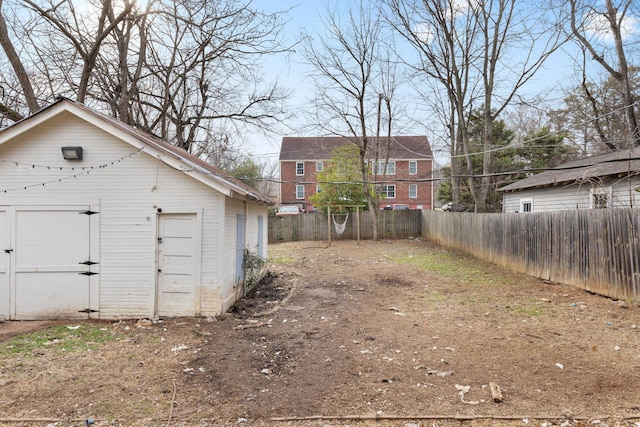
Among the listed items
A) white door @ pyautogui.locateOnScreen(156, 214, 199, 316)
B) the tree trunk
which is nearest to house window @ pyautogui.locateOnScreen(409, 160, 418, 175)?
the tree trunk

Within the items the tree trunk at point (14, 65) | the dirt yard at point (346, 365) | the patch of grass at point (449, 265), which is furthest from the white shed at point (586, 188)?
A: the tree trunk at point (14, 65)

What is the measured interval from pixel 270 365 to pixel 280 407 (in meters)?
1.08

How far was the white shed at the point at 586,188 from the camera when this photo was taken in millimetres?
10438

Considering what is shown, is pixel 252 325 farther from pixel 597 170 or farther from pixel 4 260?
pixel 597 170

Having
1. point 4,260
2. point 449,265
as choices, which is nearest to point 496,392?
point 4,260

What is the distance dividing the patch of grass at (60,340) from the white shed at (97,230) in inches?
25.2

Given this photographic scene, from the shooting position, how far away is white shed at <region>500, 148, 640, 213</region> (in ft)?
34.2

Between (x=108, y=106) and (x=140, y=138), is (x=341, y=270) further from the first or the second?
(x=108, y=106)

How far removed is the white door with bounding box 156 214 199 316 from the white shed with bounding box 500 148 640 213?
7.79m

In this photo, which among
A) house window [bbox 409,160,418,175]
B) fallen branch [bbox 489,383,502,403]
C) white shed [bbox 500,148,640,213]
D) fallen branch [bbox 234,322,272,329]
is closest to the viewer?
fallen branch [bbox 489,383,502,403]

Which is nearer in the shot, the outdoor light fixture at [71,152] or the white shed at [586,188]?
the outdoor light fixture at [71,152]

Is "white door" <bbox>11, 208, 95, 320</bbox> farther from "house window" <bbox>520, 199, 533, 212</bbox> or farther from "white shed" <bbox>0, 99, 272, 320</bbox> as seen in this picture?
"house window" <bbox>520, 199, 533, 212</bbox>

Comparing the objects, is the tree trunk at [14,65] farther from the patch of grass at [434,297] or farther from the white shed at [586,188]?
the white shed at [586,188]

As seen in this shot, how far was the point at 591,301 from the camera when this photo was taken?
7184mm
